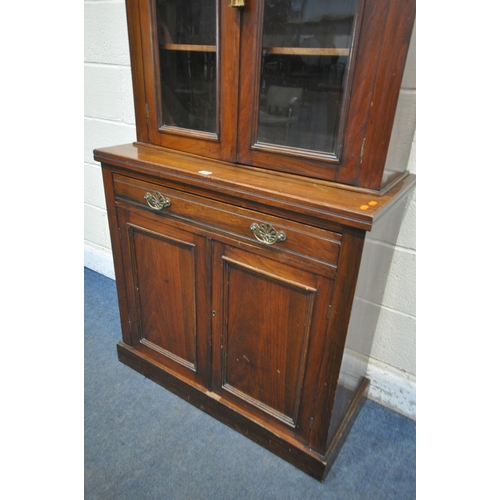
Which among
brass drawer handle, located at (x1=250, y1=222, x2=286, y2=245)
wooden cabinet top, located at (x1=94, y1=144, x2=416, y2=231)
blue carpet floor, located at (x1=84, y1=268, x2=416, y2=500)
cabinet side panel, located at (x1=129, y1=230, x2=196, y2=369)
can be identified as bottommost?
blue carpet floor, located at (x1=84, y1=268, x2=416, y2=500)

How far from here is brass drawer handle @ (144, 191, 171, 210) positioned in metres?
1.11

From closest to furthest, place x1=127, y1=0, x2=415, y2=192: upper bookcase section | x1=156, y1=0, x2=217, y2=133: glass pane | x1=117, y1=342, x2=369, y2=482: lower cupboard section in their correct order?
x1=127, y1=0, x2=415, y2=192: upper bookcase section
x1=156, y1=0, x2=217, y2=133: glass pane
x1=117, y1=342, x2=369, y2=482: lower cupboard section

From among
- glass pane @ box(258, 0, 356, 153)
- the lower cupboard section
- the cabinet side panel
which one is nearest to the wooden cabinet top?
glass pane @ box(258, 0, 356, 153)

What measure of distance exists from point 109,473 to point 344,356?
82 cm

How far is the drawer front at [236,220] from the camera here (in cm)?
87

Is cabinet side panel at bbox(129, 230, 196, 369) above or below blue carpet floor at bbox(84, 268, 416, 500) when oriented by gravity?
above

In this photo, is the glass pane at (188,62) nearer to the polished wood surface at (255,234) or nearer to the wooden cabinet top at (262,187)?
the polished wood surface at (255,234)

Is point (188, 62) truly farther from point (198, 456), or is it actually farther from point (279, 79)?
point (198, 456)

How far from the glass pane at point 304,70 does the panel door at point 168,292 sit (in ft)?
1.37

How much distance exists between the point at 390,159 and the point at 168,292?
824 mm

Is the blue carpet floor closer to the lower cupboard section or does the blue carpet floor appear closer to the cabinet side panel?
the lower cupboard section

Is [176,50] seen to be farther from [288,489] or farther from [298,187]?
[288,489]

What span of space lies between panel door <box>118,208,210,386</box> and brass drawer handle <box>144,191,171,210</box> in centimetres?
6

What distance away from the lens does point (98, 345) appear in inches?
64.6
